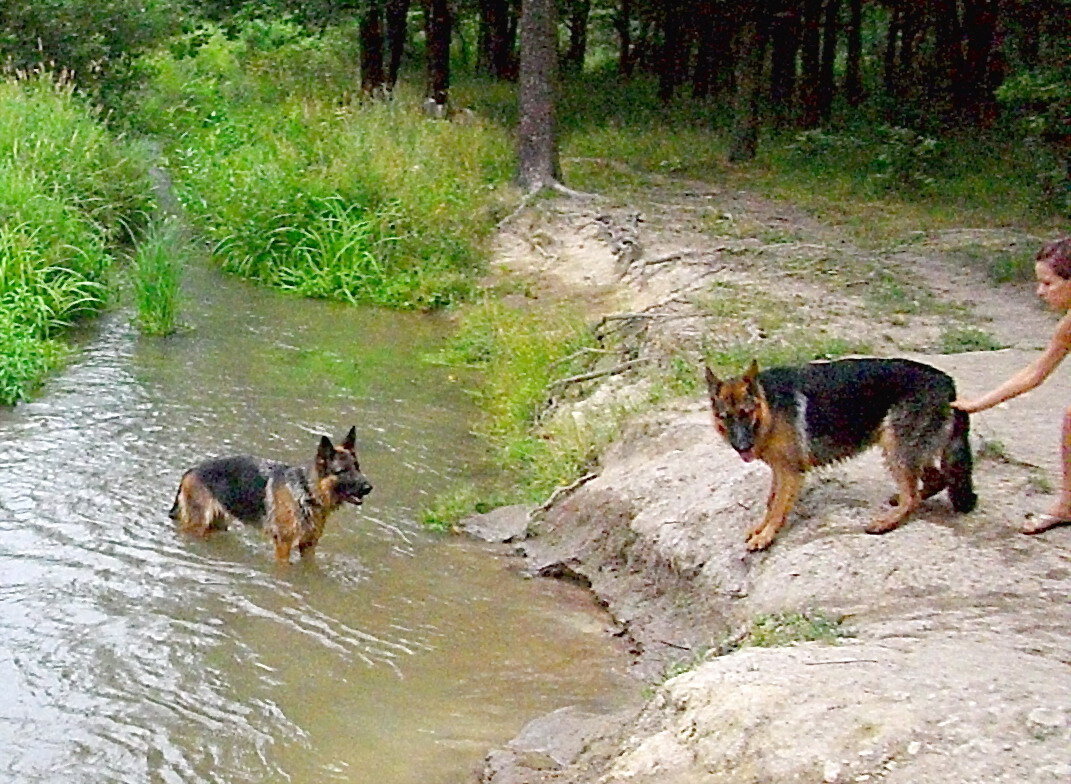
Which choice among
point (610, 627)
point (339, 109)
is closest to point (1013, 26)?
point (339, 109)

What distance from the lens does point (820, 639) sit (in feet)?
19.6

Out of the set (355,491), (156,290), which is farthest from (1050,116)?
(156,290)

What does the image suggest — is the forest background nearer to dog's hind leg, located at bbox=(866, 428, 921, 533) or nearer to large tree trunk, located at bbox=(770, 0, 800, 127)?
large tree trunk, located at bbox=(770, 0, 800, 127)

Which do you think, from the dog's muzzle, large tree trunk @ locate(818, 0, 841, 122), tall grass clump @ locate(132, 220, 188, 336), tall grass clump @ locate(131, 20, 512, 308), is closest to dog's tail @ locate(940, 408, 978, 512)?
the dog's muzzle

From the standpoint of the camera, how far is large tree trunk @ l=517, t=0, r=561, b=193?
18.7 m

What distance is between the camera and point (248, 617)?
804 centimetres

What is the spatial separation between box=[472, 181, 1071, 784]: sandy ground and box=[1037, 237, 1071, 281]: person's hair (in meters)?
1.37

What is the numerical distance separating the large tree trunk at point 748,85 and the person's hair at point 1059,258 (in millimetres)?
16141

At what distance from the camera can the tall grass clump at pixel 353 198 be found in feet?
55.5

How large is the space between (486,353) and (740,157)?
391 inches

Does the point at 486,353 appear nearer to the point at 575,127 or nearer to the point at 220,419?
the point at 220,419

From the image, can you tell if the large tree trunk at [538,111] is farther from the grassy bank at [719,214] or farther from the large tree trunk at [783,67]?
the large tree trunk at [783,67]

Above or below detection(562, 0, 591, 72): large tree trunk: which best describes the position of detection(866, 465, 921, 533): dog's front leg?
below

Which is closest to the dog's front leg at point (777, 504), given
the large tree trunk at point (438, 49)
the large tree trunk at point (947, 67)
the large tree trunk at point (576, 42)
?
the large tree trunk at point (438, 49)
